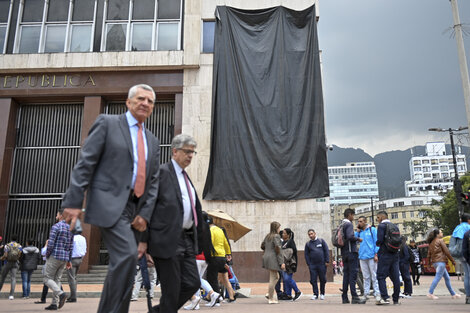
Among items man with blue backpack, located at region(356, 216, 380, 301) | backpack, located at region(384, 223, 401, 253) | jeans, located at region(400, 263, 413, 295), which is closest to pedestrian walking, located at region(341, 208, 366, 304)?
man with blue backpack, located at region(356, 216, 380, 301)

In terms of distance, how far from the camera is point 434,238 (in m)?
10.6

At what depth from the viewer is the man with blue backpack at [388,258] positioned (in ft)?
28.9

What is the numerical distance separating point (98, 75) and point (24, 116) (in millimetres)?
4209

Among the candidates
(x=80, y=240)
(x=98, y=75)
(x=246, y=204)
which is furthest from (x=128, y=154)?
(x=98, y=75)

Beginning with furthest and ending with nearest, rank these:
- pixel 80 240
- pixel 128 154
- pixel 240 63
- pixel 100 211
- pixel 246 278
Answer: pixel 240 63
pixel 246 278
pixel 80 240
pixel 128 154
pixel 100 211

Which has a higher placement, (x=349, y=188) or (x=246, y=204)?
(x=349, y=188)

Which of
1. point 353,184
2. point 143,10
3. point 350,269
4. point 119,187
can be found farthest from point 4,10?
point 353,184

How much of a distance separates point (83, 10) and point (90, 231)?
10755 millimetres

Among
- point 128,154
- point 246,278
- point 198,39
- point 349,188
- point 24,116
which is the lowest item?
point 246,278

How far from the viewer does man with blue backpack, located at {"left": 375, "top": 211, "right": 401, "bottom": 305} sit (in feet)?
28.9

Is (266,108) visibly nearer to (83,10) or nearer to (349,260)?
(349,260)

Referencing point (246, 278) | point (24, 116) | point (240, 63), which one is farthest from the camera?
point (24, 116)

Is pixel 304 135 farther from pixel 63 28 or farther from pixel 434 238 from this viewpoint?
pixel 63 28

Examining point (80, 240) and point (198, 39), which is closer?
point (80, 240)
